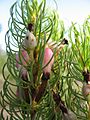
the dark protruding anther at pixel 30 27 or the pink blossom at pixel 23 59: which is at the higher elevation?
the dark protruding anther at pixel 30 27

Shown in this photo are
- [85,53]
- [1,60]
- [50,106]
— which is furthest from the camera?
[1,60]

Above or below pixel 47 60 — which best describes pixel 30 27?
above

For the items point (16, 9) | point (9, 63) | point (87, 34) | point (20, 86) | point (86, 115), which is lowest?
point (86, 115)

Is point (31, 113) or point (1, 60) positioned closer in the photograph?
point (31, 113)

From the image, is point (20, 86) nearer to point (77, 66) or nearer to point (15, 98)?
point (15, 98)

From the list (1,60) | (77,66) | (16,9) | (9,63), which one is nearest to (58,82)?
(77,66)

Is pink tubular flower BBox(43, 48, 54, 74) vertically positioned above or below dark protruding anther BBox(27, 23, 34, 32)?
below

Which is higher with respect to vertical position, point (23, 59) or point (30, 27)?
point (30, 27)

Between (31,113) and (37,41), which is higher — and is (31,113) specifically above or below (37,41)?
below

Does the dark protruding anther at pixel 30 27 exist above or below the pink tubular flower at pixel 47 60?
above

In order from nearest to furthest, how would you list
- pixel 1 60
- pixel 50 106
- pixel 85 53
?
pixel 50 106 < pixel 85 53 < pixel 1 60

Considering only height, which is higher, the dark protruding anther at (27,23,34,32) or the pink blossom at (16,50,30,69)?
the dark protruding anther at (27,23,34,32)
